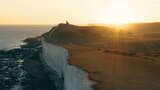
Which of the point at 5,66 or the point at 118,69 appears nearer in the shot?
→ the point at 118,69

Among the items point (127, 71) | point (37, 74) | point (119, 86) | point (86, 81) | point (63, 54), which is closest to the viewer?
point (119, 86)

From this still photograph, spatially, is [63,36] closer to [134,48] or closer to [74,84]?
[134,48]

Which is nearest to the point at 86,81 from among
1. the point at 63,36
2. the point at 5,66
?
the point at 5,66

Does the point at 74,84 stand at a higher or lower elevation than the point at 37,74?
higher

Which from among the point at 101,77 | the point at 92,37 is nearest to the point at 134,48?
the point at 92,37

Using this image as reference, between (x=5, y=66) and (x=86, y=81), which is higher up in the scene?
(x=86, y=81)

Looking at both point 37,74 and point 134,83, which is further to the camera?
point 37,74

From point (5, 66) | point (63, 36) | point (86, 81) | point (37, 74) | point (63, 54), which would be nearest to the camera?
point (86, 81)

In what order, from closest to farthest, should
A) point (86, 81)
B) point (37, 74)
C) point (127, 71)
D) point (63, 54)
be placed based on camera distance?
point (86, 81), point (127, 71), point (63, 54), point (37, 74)

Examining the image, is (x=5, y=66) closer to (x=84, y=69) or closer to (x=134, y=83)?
(x=84, y=69)

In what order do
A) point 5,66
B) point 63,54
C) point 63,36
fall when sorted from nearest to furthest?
point 63,54 → point 5,66 → point 63,36
